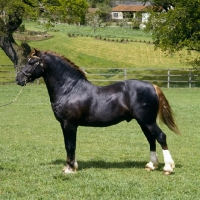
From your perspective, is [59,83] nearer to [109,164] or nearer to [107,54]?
[109,164]

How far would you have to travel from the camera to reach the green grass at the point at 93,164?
685cm

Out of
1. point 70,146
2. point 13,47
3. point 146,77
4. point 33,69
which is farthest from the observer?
point 146,77

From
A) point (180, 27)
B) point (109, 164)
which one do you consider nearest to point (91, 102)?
point (109, 164)

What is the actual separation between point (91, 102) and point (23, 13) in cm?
2544

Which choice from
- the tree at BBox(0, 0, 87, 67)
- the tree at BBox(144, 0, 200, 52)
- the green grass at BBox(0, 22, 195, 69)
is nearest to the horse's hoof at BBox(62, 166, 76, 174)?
the tree at BBox(144, 0, 200, 52)

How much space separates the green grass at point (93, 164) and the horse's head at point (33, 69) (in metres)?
1.59

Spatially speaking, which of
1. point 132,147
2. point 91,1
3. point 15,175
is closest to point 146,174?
point 15,175

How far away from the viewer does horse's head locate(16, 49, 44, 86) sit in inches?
332

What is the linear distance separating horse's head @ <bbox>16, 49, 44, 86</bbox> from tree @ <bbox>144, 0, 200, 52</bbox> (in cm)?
2431

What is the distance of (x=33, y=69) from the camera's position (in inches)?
332

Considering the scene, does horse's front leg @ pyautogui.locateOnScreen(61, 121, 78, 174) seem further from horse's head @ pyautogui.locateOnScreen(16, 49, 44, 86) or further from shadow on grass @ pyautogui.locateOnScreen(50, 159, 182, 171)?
horse's head @ pyautogui.locateOnScreen(16, 49, 44, 86)

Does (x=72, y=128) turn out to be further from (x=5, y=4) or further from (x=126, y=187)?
(x=5, y=4)

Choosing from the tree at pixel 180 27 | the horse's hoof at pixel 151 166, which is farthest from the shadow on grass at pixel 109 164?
the tree at pixel 180 27

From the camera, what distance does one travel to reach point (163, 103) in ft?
27.3
